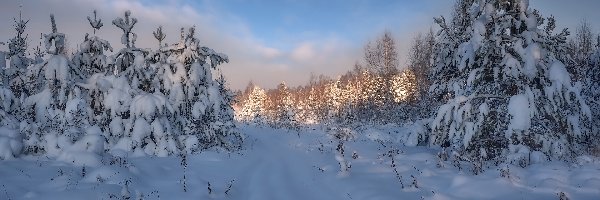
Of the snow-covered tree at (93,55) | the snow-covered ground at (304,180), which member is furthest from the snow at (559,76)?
the snow-covered tree at (93,55)

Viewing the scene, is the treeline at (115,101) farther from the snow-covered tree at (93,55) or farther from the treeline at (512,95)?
the treeline at (512,95)

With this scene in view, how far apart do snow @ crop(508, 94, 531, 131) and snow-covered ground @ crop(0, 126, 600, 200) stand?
0.87 meters

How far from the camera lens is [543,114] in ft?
33.4

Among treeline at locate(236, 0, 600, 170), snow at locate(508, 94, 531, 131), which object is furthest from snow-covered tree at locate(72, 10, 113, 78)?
snow at locate(508, 94, 531, 131)

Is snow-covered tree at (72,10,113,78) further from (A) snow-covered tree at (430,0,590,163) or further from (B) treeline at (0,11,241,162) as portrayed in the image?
(A) snow-covered tree at (430,0,590,163)

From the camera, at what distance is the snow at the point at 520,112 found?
→ 9.03 metres

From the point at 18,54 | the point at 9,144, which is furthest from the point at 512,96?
the point at 18,54

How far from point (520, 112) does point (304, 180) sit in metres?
5.20

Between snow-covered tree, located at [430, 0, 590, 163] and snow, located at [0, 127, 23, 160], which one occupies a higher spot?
snow-covered tree, located at [430, 0, 590, 163]

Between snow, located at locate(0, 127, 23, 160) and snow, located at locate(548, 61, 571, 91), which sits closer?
snow, located at locate(548, 61, 571, 91)

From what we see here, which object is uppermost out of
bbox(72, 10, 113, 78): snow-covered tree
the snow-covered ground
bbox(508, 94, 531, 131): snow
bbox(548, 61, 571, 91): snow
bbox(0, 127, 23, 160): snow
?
bbox(72, 10, 113, 78): snow-covered tree

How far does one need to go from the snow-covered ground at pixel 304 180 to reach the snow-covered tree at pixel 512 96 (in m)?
0.99

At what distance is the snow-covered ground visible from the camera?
7070 mm

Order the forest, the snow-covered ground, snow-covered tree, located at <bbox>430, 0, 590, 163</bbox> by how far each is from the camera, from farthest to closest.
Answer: snow-covered tree, located at <bbox>430, 0, 590, 163</bbox>, the forest, the snow-covered ground
